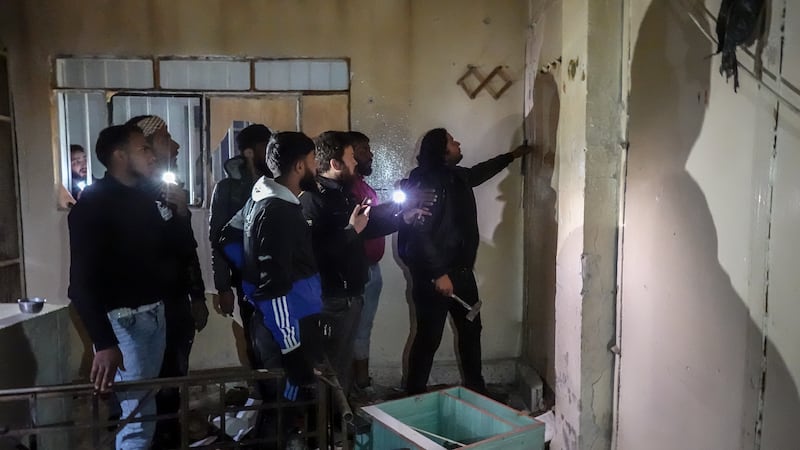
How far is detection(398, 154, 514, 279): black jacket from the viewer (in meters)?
2.97

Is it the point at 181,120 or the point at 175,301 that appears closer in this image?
the point at 175,301

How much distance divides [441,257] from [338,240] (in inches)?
26.8

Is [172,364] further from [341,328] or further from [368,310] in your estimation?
[368,310]

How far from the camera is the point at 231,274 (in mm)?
2988

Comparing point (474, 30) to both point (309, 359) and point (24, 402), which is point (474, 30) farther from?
point (24, 402)

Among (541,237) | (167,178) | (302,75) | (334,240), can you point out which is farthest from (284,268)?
(302,75)

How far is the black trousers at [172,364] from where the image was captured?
2.35m

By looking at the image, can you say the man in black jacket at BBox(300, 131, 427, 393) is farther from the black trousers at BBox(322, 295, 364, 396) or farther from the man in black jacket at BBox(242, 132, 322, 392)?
the man in black jacket at BBox(242, 132, 322, 392)

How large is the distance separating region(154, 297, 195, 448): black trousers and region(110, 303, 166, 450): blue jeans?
138 millimetres

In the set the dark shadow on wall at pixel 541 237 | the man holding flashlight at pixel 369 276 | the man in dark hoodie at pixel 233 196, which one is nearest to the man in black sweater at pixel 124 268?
the man in dark hoodie at pixel 233 196

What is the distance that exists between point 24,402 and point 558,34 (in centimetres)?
327

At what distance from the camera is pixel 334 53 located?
3.72 metres

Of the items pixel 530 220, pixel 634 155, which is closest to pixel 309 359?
pixel 634 155

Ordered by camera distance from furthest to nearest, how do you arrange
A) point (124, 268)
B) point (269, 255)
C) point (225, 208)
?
point (225, 208)
point (124, 268)
point (269, 255)
